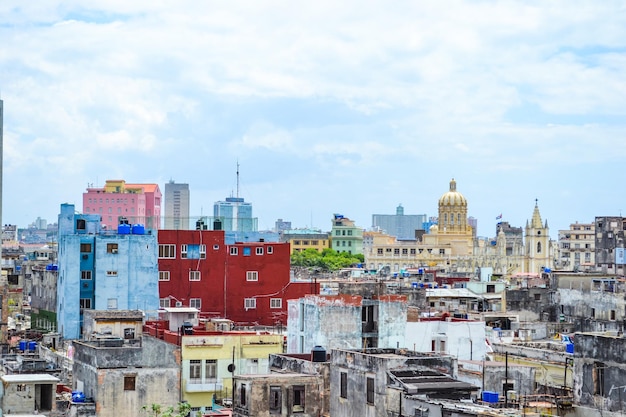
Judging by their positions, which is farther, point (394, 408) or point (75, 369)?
point (75, 369)

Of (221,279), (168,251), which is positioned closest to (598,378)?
(221,279)

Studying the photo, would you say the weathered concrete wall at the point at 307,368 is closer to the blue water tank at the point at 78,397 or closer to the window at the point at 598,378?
the blue water tank at the point at 78,397

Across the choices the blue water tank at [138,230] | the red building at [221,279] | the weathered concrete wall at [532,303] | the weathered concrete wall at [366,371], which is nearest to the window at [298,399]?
the weathered concrete wall at [366,371]

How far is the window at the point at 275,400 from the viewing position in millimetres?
40781

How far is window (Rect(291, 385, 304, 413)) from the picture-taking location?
136 ft

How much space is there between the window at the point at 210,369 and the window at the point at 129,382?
4685mm

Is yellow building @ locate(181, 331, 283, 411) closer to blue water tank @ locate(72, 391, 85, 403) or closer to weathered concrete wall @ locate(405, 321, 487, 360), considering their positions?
blue water tank @ locate(72, 391, 85, 403)

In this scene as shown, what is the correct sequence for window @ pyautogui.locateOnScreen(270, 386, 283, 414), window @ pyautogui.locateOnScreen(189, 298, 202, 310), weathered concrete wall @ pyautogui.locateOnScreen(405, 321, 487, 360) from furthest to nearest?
window @ pyautogui.locateOnScreen(189, 298, 202, 310) → weathered concrete wall @ pyautogui.locateOnScreen(405, 321, 487, 360) → window @ pyautogui.locateOnScreen(270, 386, 283, 414)

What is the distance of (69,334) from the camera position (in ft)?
226

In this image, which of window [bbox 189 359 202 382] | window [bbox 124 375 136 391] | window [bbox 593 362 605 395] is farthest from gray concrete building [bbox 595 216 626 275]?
window [bbox 593 362 605 395]

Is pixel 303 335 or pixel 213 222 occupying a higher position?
pixel 213 222

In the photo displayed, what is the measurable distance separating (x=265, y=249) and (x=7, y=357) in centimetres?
2943

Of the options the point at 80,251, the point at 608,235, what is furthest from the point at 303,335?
the point at 608,235

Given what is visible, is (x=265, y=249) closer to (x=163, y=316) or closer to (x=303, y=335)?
(x=163, y=316)
